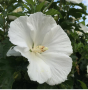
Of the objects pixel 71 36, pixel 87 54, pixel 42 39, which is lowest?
pixel 87 54

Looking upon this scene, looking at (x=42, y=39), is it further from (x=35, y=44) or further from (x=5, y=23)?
(x=5, y=23)

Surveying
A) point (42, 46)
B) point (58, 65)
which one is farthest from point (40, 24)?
point (58, 65)

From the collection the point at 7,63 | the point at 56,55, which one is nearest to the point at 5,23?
the point at 7,63

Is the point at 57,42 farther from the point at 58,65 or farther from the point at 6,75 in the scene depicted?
the point at 6,75

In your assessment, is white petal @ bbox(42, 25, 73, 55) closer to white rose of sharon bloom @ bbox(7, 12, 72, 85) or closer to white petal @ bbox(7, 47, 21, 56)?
white rose of sharon bloom @ bbox(7, 12, 72, 85)

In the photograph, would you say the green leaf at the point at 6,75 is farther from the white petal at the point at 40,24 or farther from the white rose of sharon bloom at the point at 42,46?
the white petal at the point at 40,24

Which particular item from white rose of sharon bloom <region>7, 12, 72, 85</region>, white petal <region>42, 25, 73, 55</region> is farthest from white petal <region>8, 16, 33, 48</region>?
white petal <region>42, 25, 73, 55</region>
